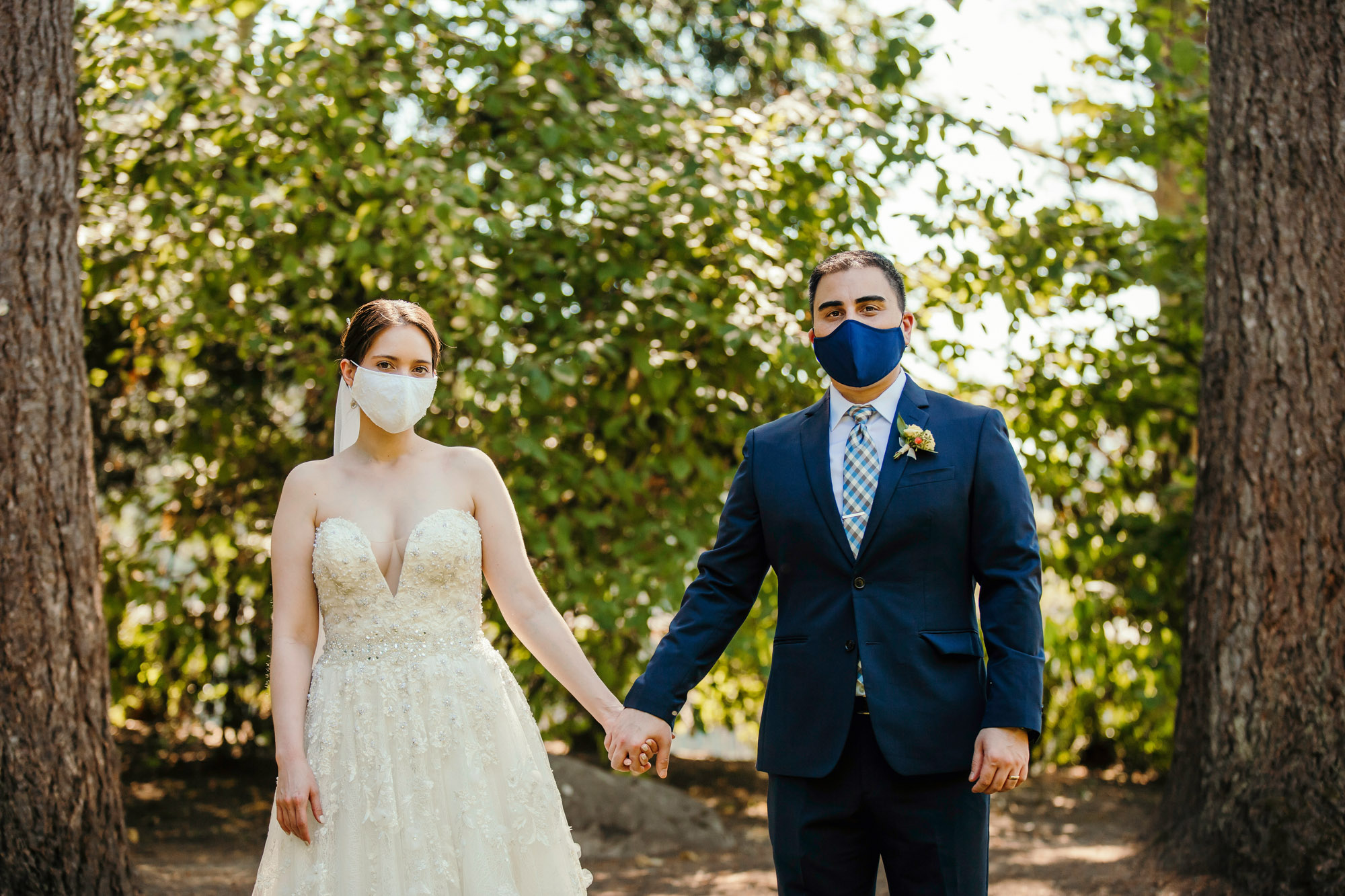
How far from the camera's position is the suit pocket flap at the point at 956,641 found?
2590 millimetres

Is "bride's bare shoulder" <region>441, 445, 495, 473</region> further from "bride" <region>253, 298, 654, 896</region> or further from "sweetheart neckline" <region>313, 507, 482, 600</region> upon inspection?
"sweetheart neckline" <region>313, 507, 482, 600</region>

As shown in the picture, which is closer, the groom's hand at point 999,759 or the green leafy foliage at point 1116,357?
the groom's hand at point 999,759

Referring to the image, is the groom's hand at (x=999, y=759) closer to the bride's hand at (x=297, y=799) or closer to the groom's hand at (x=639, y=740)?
the groom's hand at (x=639, y=740)

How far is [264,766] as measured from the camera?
7.26m

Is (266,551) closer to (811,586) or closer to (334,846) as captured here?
(334,846)

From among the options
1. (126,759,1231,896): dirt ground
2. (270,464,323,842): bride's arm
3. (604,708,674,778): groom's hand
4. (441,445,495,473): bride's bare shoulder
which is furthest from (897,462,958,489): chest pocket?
(126,759,1231,896): dirt ground

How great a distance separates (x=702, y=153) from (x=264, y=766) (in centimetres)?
477

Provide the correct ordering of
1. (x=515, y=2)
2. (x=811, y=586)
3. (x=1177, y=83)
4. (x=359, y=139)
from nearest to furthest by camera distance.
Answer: (x=811, y=586) < (x=359, y=139) < (x=1177, y=83) < (x=515, y=2)

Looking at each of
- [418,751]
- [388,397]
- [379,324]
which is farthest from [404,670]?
[379,324]

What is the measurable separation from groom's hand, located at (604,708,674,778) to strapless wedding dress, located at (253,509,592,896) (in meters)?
0.22

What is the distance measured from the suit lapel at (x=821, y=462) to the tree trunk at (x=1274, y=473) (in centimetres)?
245

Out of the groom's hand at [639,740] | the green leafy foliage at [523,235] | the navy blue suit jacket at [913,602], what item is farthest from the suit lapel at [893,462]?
the green leafy foliage at [523,235]

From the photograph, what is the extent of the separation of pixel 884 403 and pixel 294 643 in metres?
1.60

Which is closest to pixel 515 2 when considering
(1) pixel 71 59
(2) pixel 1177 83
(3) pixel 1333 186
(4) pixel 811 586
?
(1) pixel 71 59
